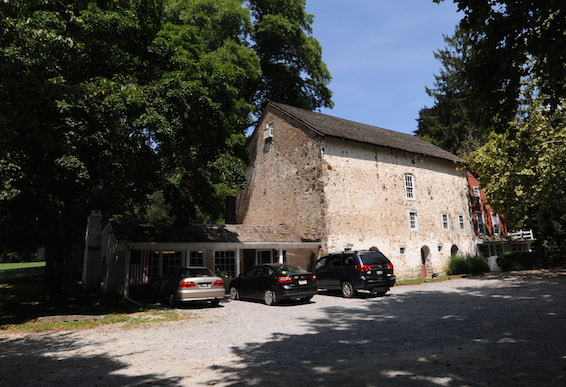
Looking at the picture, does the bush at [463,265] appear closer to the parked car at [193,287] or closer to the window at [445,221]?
the window at [445,221]

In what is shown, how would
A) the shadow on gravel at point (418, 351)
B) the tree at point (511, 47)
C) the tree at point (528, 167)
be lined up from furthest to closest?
1. the tree at point (528, 167)
2. the tree at point (511, 47)
3. the shadow on gravel at point (418, 351)

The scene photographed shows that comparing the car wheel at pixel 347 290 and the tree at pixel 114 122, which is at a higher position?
the tree at pixel 114 122

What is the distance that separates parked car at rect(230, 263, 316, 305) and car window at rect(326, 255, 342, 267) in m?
2.31

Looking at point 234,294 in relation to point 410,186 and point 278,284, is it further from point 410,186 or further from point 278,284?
point 410,186

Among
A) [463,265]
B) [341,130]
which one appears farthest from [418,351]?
[463,265]

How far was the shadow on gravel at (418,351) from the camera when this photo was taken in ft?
16.0

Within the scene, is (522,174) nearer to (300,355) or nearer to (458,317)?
(458,317)

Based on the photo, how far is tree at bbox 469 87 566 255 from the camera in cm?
1859

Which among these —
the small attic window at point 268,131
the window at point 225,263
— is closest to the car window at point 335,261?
the window at point 225,263

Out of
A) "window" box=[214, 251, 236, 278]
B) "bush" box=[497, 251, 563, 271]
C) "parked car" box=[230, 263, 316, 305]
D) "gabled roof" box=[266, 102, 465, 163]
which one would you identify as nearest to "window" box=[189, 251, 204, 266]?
"window" box=[214, 251, 236, 278]

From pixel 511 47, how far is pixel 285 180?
17185 mm

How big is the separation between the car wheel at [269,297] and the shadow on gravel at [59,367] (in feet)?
22.5

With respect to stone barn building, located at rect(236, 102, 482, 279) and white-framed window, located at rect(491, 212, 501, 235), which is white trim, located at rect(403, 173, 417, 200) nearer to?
stone barn building, located at rect(236, 102, 482, 279)

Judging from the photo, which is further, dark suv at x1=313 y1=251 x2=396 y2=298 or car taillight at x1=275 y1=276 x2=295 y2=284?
dark suv at x1=313 y1=251 x2=396 y2=298
